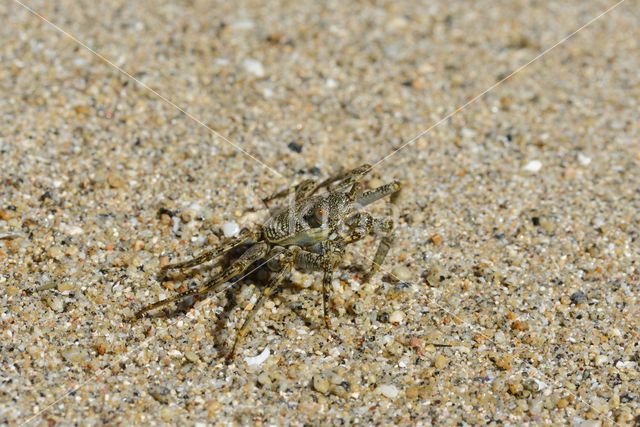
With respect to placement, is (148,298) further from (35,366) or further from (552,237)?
(552,237)

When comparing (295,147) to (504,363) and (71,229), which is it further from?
(504,363)

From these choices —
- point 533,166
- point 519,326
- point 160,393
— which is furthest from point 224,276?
point 533,166

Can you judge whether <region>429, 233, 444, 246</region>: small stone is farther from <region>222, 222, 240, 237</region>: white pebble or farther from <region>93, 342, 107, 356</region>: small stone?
<region>93, 342, 107, 356</region>: small stone

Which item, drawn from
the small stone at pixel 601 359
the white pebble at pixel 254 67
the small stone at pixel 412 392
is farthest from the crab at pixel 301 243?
the white pebble at pixel 254 67

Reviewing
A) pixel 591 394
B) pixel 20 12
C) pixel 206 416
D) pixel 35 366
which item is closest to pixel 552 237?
pixel 591 394

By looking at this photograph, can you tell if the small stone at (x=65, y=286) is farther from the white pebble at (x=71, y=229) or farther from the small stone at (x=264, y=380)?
the small stone at (x=264, y=380)
